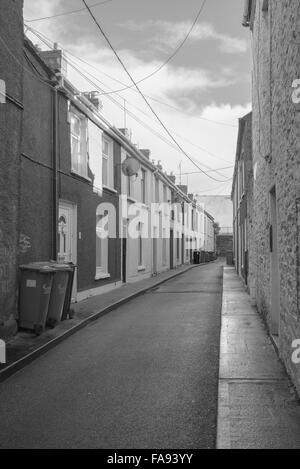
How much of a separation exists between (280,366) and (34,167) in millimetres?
6069

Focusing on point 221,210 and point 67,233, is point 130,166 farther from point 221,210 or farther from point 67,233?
point 221,210

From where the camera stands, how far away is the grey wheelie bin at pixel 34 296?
26.6ft

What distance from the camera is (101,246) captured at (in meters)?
15.1

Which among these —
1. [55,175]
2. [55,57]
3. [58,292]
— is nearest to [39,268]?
[58,292]

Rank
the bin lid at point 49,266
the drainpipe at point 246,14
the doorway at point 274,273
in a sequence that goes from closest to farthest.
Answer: the doorway at point 274,273 < the bin lid at point 49,266 < the drainpipe at point 246,14

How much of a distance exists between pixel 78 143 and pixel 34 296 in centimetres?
583

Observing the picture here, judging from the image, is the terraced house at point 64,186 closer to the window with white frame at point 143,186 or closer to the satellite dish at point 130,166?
the satellite dish at point 130,166

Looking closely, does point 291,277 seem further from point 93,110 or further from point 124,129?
point 124,129

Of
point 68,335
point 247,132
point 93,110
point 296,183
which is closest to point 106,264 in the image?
point 93,110

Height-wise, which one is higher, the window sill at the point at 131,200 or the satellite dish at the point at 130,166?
the satellite dish at the point at 130,166

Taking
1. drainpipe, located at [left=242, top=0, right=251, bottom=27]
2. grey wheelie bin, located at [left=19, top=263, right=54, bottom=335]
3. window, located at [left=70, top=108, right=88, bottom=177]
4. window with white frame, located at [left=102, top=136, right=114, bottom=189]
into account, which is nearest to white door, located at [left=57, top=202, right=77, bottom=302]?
window, located at [left=70, top=108, right=88, bottom=177]

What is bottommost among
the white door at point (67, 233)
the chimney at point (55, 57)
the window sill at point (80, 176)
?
the white door at point (67, 233)

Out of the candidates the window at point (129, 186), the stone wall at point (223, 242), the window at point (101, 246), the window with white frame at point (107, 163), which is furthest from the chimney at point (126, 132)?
the stone wall at point (223, 242)

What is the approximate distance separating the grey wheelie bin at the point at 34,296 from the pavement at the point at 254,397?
9.80 feet
